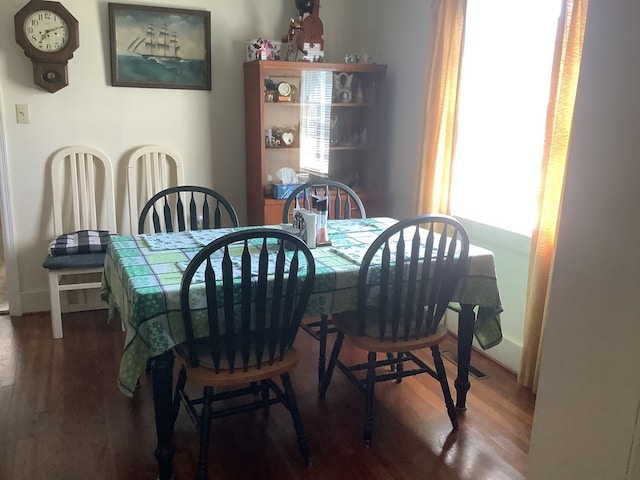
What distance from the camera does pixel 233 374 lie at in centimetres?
182

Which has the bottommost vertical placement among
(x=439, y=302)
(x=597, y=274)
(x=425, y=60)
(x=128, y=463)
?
(x=128, y=463)

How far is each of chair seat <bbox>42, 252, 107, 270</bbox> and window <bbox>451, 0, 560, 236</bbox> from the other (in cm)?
204

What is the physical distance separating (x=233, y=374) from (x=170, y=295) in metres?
0.35

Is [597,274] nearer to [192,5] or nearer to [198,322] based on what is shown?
[198,322]

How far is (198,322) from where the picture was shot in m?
1.76

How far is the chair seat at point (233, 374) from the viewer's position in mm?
1792

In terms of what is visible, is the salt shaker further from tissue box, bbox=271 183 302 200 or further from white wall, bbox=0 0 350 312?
white wall, bbox=0 0 350 312

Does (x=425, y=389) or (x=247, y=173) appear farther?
A: (x=247, y=173)

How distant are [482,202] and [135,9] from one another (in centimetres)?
236

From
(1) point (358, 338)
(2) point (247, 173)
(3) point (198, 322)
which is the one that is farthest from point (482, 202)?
(3) point (198, 322)

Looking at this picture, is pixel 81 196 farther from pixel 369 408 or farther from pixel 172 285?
pixel 369 408

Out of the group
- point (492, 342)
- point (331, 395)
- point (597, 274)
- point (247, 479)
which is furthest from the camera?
point (331, 395)

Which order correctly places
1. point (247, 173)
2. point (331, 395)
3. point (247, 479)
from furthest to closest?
point (247, 173) < point (331, 395) < point (247, 479)

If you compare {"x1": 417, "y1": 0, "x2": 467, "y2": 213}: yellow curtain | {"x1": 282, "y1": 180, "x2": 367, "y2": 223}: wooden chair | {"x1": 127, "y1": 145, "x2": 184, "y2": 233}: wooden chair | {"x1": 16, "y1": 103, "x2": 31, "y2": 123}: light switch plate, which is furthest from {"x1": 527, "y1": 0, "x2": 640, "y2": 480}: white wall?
{"x1": 16, "y1": 103, "x2": 31, "y2": 123}: light switch plate
